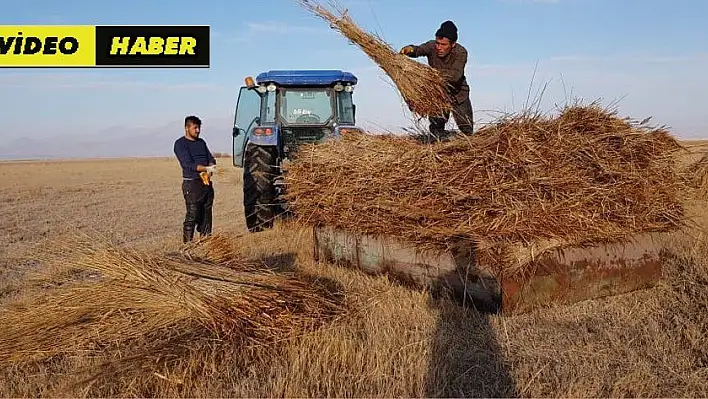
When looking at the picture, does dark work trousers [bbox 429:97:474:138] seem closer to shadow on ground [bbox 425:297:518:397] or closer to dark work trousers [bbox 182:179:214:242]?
shadow on ground [bbox 425:297:518:397]

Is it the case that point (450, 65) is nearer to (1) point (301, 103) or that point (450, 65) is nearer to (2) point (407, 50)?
(2) point (407, 50)

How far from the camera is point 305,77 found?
30.0 feet

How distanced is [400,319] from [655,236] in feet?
7.27

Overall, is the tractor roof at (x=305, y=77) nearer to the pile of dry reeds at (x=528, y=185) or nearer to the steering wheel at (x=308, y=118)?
the steering wheel at (x=308, y=118)

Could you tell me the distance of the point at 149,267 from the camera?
410cm

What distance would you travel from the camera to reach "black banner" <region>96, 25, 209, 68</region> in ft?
29.6

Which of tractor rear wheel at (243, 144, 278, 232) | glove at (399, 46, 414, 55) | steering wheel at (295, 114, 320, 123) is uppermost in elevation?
glove at (399, 46, 414, 55)

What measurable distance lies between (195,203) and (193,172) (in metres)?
0.36

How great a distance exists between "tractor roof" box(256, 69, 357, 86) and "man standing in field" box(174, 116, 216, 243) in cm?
193

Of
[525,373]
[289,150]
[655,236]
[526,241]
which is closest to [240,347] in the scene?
[525,373]

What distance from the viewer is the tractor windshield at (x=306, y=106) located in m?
9.20

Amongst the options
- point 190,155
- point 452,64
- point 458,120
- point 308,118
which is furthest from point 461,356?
point 308,118

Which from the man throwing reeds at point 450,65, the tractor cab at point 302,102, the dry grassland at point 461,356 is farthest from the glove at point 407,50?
the tractor cab at point 302,102

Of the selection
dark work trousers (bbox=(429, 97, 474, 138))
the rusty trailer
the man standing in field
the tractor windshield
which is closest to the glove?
dark work trousers (bbox=(429, 97, 474, 138))
